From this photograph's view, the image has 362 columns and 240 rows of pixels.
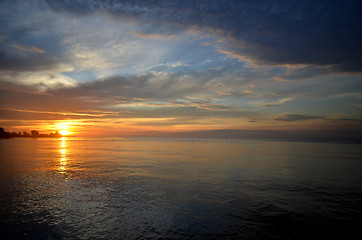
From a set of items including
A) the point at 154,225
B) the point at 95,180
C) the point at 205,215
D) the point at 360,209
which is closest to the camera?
the point at 154,225

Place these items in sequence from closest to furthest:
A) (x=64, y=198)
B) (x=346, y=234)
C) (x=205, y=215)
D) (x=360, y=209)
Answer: (x=346, y=234)
(x=205, y=215)
(x=360, y=209)
(x=64, y=198)

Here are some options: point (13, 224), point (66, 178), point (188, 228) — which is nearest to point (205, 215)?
point (188, 228)

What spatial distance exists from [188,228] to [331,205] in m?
13.0

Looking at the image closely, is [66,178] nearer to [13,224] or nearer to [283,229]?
[13,224]

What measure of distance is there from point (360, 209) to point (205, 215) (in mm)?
12735

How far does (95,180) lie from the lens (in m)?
26.5

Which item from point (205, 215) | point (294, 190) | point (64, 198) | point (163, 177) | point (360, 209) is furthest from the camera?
point (163, 177)

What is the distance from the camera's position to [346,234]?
41.3ft

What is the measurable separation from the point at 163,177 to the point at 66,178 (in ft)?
41.2

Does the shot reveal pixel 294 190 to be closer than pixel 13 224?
No

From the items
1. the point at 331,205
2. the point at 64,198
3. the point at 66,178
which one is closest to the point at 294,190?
the point at 331,205

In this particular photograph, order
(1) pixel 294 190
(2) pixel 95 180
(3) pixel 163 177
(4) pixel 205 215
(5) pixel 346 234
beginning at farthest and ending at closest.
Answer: (3) pixel 163 177
(2) pixel 95 180
(1) pixel 294 190
(4) pixel 205 215
(5) pixel 346 234

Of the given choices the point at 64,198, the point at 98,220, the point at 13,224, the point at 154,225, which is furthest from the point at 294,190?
the point at 13,224

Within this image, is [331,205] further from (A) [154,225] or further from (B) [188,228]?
(A) [154,225]
